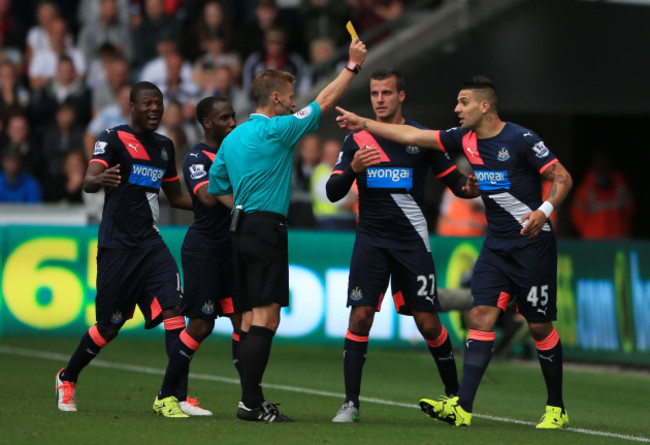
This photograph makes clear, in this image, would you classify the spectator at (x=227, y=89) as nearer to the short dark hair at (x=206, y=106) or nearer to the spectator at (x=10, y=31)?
the spectator at (x=10, y=31)

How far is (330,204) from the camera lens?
1650cm

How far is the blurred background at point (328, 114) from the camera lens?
15.4 m

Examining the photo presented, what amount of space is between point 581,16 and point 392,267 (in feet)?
35.4

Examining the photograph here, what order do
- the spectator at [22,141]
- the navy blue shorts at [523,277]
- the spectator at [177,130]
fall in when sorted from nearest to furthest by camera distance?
the navy blue shorts at [523,277] < the spectator at [177,130] < the spectator at [22,141]

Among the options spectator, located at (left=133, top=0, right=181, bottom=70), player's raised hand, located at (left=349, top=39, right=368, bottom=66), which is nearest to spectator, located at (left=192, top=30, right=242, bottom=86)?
spectator, located at (left=133, top=0, right=181, bottom=70)

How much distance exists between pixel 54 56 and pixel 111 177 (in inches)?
500

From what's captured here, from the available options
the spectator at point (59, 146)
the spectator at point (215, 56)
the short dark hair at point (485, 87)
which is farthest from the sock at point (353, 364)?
the spectator at point (215, 56)

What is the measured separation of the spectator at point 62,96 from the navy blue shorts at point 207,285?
36.9ft

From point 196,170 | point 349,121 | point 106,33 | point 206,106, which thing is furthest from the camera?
point 106,33

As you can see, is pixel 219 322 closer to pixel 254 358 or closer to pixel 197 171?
pixel 197 171

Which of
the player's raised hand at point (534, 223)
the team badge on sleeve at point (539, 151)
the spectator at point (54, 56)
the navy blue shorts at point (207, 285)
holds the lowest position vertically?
the navy blue shorts at point (207, 285)

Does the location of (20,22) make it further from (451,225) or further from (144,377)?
(144,377)

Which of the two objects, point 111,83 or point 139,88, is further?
point 111,83

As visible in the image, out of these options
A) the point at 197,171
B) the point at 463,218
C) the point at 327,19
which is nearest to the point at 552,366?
the point at 197,171
